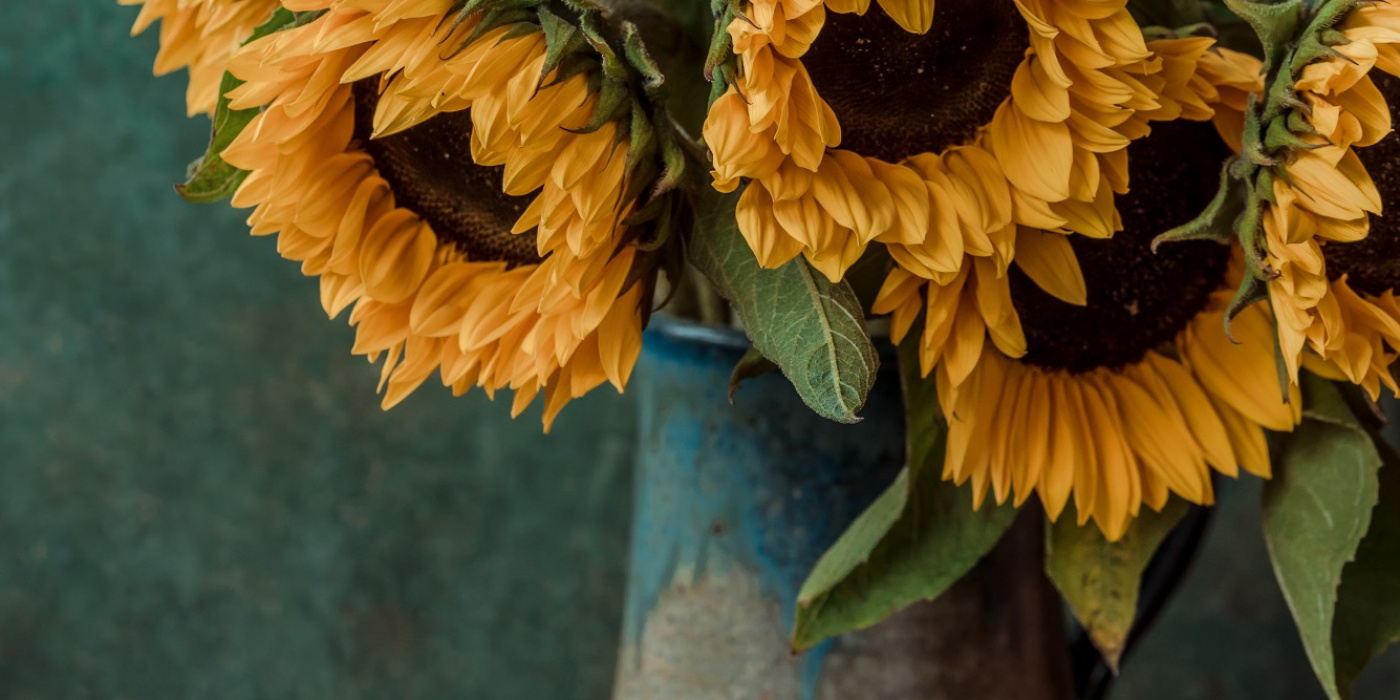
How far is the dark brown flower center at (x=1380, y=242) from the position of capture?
1.20 feet

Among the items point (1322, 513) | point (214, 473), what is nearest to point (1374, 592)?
point (1322, 513)

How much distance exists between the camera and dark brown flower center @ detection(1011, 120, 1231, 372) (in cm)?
41

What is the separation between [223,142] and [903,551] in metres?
0.25

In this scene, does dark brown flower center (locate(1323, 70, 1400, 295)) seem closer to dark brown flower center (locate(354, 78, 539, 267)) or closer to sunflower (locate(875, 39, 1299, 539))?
sunflower (locate(875, 39, 1299, 539))

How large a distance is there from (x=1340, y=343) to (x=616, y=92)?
A: 0.68 feet

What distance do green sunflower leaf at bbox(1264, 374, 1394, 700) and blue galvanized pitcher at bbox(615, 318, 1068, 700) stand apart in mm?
105

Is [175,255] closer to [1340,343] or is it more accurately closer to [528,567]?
[528,567]

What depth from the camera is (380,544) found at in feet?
2.74

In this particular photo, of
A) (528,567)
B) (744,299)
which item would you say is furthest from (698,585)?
(528,567)

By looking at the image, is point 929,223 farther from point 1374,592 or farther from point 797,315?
point 1374,592

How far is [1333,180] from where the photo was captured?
1.11 feet

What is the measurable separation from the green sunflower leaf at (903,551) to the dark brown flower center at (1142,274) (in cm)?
5

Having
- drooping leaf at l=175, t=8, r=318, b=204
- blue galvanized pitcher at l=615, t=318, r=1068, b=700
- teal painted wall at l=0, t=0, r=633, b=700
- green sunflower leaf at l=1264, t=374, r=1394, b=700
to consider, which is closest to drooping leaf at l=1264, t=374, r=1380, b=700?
green sunflower leaf at l=1264, t=374, r=1394, b=700

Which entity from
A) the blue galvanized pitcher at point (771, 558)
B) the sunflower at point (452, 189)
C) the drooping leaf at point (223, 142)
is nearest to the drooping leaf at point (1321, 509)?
the blue galvanized pitcher at point (771, 558)
